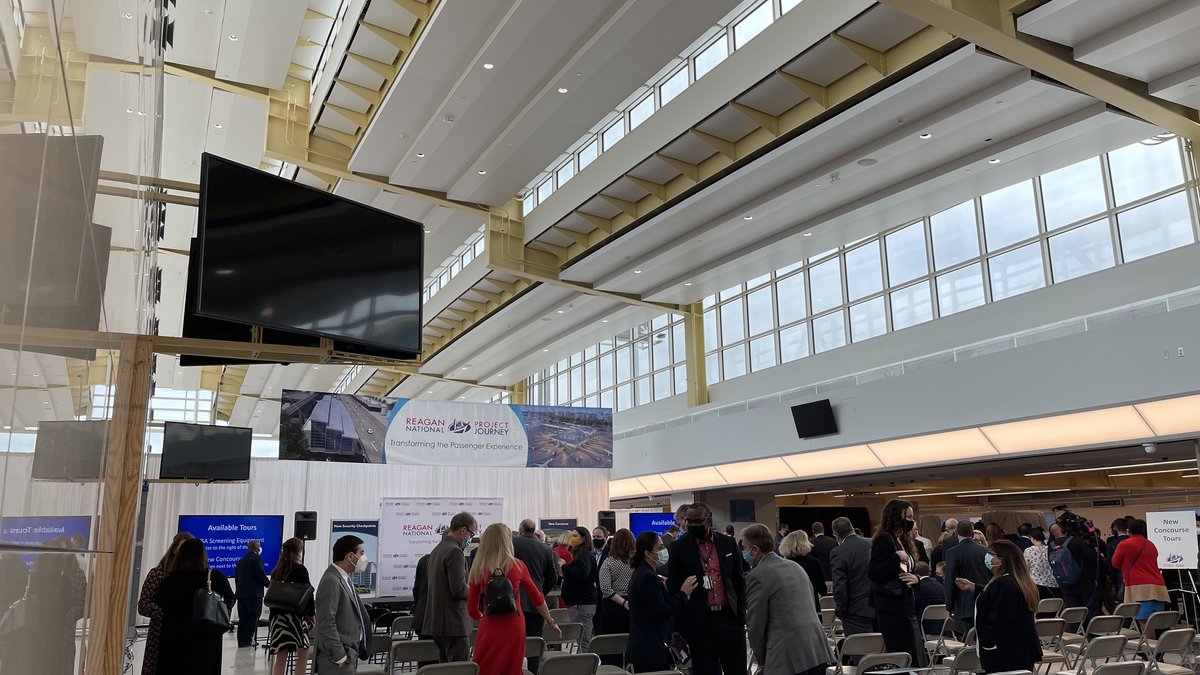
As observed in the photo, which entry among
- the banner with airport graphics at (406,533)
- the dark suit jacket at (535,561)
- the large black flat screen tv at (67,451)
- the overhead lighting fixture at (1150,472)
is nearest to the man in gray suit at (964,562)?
the dark suit jacket at (535,561)

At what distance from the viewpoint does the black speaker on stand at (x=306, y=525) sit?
1497cm

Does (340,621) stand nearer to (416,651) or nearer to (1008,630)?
(416,651)

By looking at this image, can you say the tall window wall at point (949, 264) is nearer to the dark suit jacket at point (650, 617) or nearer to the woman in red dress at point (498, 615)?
the dark suit jacket at point (650, 617)

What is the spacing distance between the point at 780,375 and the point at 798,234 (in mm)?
4663

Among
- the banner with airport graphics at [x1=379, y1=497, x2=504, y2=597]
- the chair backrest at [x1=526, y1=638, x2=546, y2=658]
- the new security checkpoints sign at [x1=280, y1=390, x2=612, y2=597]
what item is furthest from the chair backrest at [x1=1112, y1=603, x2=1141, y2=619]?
the new security checkpoints sign at [x1=280, y1=390, x2=612, y2=597]

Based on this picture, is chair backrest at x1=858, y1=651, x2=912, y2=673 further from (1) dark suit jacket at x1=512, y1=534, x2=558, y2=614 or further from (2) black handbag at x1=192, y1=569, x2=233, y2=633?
(2) black handbag at x1=192, y1=569, x2=233, y2=633

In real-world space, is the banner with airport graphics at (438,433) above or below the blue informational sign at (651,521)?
above

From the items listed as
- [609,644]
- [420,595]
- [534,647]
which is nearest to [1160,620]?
[609,644]

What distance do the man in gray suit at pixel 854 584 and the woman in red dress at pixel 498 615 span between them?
2862 mm

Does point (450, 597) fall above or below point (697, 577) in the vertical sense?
below

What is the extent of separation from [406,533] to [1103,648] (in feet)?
37.9

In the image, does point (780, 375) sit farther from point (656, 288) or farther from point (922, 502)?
point (922, 502)

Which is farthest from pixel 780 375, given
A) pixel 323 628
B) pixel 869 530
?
pixel 323 628

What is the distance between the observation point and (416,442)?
50.7 ft
